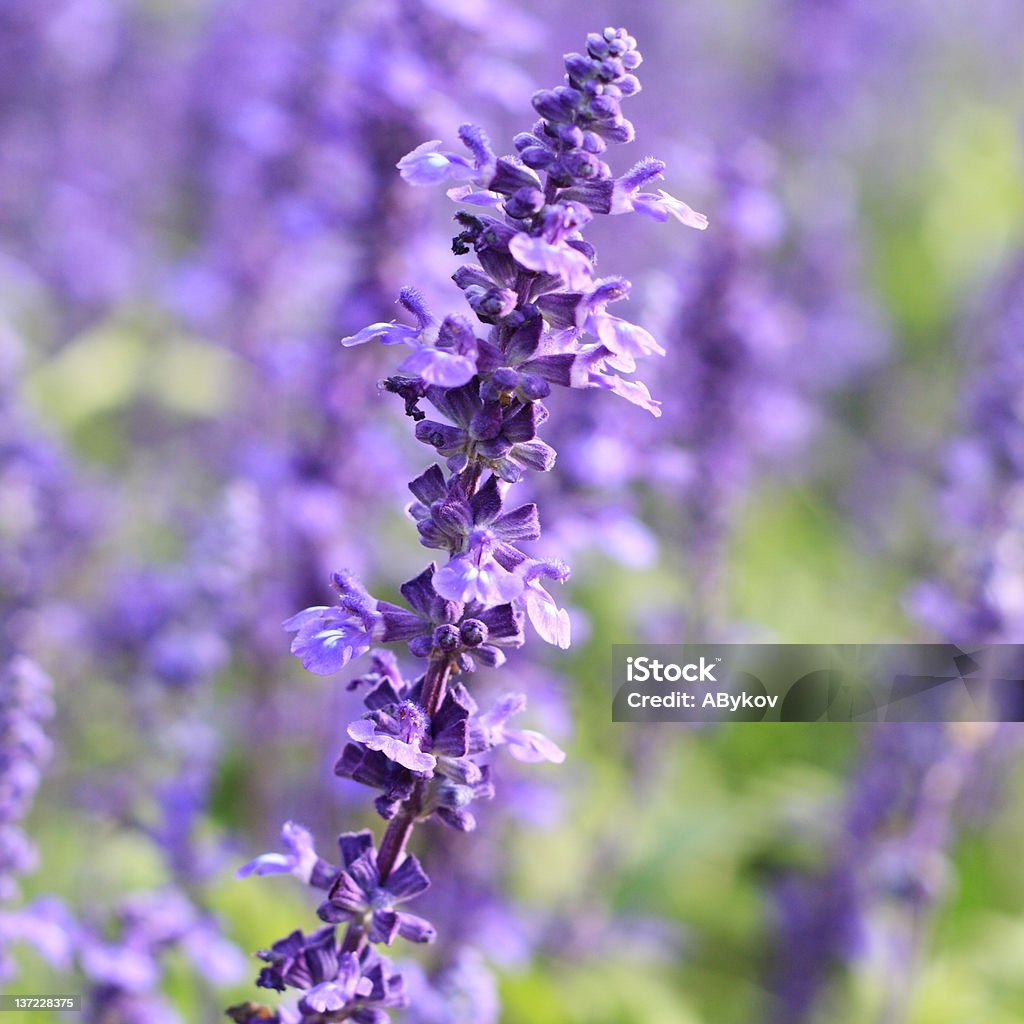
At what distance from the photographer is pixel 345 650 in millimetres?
2420

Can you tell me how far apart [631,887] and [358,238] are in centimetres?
311

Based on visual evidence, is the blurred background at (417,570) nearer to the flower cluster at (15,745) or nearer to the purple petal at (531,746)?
the flower cluster at (15,745)

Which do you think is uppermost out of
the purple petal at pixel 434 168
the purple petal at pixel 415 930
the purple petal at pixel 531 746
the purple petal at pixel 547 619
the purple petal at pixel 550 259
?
the purple petal at pixel 434 168

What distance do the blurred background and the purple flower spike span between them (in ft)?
3.32

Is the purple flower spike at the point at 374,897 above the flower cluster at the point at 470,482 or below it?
below

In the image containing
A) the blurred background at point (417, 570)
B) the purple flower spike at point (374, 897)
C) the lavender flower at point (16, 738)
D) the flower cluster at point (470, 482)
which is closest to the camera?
the flower cluster at point (470, 482)

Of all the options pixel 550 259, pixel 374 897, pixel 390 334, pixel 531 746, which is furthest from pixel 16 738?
pixel 550 259

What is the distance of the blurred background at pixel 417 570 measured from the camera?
15.3 feet

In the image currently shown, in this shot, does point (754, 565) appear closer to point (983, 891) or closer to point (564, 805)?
point (983, 891)

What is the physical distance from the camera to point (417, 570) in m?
6.38

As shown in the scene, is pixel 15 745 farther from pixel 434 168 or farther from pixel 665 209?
pixel 665 209

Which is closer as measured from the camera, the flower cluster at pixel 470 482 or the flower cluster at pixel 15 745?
the flower cluster at pixel 470 482

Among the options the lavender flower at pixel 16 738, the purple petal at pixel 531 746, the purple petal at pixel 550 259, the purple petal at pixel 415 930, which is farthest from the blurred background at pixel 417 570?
the purple petal at pixel 550 259

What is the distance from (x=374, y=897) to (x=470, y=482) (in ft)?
2.75
